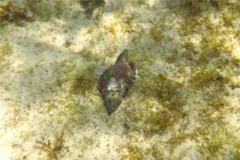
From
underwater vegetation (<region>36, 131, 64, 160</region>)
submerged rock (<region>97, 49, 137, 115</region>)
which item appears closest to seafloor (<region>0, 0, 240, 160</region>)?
underwater vegetation (<region>36, 131, 64, 160</region>)

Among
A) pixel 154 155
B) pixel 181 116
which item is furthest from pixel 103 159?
pixel 181 116

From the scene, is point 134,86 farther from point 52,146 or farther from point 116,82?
point 52,146

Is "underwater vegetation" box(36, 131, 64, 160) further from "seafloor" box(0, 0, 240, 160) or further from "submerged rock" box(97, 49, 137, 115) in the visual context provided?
"submerged rock" box(97, 49, 137, 115)

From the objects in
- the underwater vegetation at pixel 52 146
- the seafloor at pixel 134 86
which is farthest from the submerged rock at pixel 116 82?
the underwater vegetation at pixel 52 146

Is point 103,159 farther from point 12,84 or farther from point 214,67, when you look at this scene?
point 214,67

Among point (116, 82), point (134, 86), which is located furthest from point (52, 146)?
point (134, 86)
